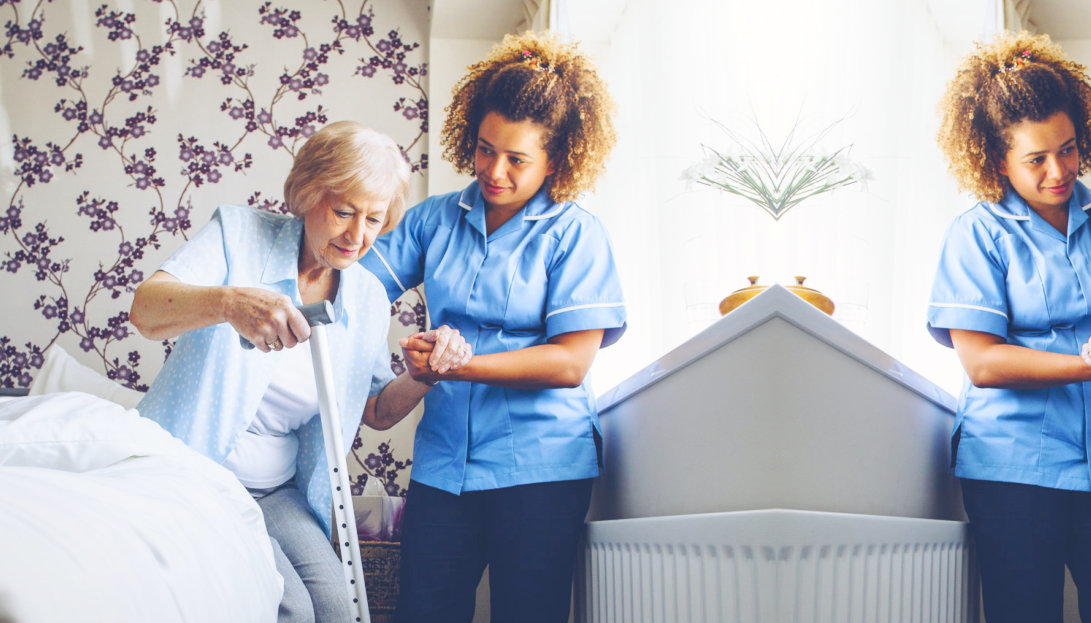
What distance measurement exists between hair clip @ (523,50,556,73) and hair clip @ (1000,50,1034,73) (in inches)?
36.1

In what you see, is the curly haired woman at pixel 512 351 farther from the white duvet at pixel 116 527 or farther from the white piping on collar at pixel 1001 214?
the white piping on collar at pixel 1001 214

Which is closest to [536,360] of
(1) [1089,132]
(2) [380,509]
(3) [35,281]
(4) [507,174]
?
(4) [507,174]

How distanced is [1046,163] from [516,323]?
106 cm

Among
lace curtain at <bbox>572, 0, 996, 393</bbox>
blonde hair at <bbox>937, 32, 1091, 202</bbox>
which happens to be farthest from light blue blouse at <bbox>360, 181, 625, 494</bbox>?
blonde hair at <bbox>937, 32, 1091, 202</bbox>

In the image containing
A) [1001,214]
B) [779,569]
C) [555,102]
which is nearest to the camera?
[779,569]

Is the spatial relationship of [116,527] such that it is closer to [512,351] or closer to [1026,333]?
[512,351]

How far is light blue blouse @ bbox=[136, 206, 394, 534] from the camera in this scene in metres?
1.40

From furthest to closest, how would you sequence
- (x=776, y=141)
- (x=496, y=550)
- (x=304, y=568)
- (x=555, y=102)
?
(x=776, y=141)
(x=555, y=102)
(x=496, y=550)
(x=304, y=568)

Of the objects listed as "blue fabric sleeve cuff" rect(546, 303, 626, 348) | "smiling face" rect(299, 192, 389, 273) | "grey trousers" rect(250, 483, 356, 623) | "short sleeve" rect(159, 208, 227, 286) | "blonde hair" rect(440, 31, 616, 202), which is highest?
"blonde hair" rect(440, 31, 616, 202)

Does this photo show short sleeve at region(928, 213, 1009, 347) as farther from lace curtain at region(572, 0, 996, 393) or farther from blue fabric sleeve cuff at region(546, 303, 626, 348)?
blue fabric sleeve cuff at region(546, 303, 626, 348)

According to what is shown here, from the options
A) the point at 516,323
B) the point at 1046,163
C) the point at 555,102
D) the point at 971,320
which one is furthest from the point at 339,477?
the point at 1046,163

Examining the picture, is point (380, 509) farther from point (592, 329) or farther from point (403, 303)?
point (592, 329)

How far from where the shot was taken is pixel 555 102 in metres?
1.66

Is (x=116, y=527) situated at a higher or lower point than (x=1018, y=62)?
lower
